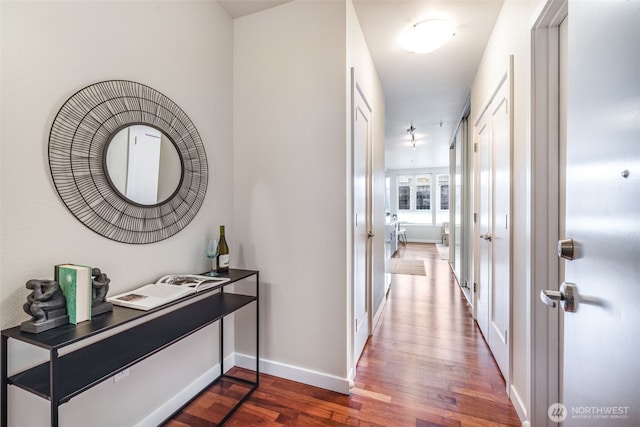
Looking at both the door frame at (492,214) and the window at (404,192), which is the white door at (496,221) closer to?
the door frame at (492,214)

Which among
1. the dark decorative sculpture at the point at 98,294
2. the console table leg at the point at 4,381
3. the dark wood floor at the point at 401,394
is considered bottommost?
the dark wood floor at the point at 401,394

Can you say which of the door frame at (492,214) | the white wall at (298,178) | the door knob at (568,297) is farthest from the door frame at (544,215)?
the white wall at (298,178)

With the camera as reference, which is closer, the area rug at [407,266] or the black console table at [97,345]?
the black console table at [97,345]

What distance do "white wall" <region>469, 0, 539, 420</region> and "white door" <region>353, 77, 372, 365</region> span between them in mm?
968

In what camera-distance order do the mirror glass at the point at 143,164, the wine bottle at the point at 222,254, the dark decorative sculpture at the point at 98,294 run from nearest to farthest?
the dark decorative sculpture at the point at 98,294 < the mirror glass at the point at 143,164 < the wine bottle at the point at 222,254

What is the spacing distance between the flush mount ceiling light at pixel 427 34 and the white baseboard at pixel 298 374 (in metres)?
2.48

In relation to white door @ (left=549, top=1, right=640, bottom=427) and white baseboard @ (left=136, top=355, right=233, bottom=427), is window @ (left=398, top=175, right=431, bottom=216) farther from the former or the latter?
white door @ (left=549, top=1, right=640, bottom=427)

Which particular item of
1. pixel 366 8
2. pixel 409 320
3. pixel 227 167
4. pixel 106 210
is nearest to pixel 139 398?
pixel 106 210

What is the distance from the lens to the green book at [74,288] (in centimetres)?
102

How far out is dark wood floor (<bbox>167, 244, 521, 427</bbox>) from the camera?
1.59 m

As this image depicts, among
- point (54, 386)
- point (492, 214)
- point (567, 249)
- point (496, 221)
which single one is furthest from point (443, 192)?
point (54, 386)

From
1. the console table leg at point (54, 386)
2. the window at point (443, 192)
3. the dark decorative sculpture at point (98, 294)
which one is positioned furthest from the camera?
the window at point (443, 192)

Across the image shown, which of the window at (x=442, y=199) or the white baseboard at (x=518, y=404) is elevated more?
the window at (x=442, y=199)

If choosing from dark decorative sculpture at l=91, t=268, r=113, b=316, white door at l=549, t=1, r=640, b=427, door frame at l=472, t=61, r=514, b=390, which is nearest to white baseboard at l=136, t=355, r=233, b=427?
dark decorative sculpture at l=91, t=268, r=113, b=316
